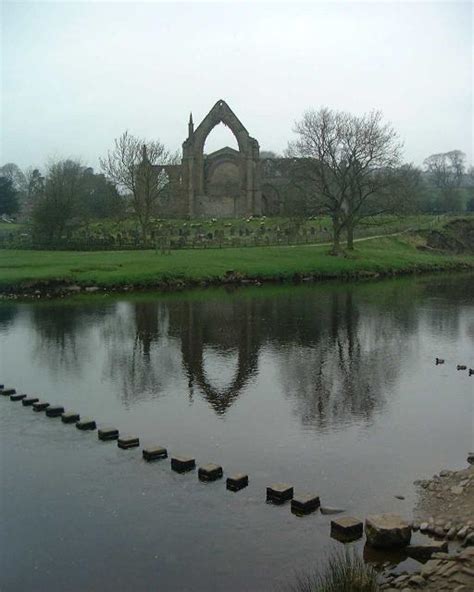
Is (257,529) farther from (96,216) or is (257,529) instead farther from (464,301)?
(96,216)

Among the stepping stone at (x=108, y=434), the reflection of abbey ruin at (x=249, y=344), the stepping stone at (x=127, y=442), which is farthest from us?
the reflection of abbey ruin at (x=249, y=344)

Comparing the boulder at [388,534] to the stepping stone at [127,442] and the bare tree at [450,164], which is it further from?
the bare tree at [450,164]

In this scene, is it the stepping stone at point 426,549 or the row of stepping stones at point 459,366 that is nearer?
the stepping stone at point 426,549

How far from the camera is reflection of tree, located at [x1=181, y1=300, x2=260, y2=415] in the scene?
18.0m

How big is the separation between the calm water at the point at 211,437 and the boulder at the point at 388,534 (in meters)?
0.70

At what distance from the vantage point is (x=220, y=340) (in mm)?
25312

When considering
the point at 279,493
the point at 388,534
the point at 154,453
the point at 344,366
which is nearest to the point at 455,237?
the point at 344,366

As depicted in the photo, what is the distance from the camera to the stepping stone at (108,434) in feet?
45.5

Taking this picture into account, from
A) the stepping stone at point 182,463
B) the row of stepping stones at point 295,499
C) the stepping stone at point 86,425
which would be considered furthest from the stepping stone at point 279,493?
the stepping stone at point 86,425

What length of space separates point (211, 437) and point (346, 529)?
511 cm

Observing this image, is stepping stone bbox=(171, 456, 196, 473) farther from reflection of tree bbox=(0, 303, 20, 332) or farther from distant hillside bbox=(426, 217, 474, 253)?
distant hillside bbox=(426, 217, 474, 253)

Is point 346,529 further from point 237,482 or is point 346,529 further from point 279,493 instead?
point 237,482

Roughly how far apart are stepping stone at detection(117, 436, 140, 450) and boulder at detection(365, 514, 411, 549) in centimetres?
579

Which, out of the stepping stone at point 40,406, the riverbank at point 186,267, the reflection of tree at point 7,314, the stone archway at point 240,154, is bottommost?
the stepping stone at point 40,406
